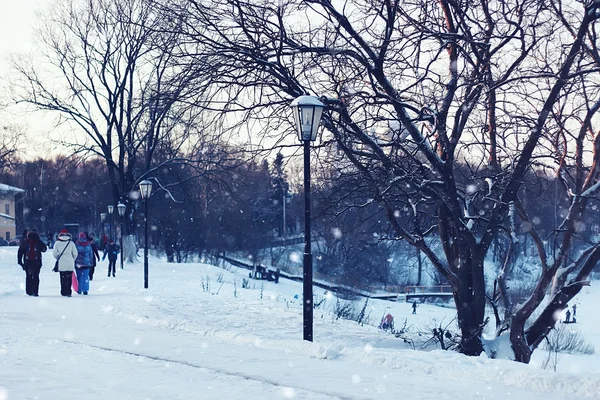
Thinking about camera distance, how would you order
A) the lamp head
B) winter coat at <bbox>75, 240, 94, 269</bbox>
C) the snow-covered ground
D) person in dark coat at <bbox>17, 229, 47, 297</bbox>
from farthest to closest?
1. winter coat at <bbox>75, 240, 94, 269</bbox>
2. person in dark coat at <bbox>17, 229, 47, 297</bbox>
3. the lamp head
4. the snow-covered ground

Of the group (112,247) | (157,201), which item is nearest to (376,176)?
(112,247)

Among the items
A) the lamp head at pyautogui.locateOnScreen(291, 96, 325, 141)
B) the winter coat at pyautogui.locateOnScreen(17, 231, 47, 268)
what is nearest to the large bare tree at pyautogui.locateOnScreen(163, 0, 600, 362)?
the lamp head at pyautogui.locateOnScreen(291, 96, 325, 141)

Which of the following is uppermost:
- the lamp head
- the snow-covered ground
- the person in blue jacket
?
the lamp head

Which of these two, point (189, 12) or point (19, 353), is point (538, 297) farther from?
point (19, 353)

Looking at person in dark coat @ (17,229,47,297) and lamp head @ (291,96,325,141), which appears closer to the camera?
lamp head @ (291,96,325,141)

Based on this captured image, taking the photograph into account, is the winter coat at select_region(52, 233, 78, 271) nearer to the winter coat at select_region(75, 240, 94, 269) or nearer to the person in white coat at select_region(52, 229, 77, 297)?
the person in white coat at select_region(52, 229, 77, 297)

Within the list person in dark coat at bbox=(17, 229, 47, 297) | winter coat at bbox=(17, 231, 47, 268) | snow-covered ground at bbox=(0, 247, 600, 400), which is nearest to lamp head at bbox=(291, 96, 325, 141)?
snow-covered ground at bbox=(0, 247, 600, 400)

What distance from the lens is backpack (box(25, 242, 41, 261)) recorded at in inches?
605

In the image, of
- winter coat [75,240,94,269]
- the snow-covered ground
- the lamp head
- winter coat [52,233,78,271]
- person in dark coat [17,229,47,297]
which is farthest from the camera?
winter coat [75,240,94,269]

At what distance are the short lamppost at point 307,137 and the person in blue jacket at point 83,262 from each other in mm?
8788

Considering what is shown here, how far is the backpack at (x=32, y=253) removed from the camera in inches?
605

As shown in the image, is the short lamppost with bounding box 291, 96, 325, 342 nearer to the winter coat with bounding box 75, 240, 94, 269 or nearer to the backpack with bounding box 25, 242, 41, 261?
the backpack with bounding box 25, 242, 41, 261

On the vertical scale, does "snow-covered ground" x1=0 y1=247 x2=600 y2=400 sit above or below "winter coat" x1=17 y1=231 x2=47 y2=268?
below

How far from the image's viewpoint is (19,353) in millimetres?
8109
